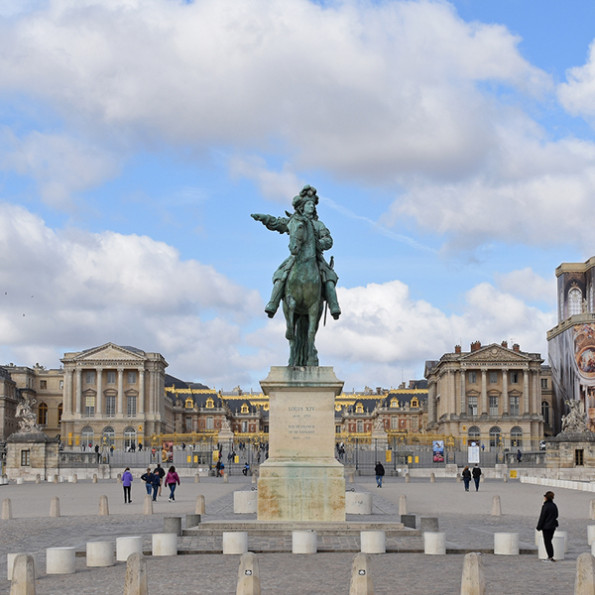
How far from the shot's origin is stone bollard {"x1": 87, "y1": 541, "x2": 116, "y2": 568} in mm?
16906

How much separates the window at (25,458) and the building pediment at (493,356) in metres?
88.8

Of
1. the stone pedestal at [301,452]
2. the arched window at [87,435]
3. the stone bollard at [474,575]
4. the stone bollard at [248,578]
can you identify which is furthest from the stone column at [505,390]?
the stone bollard at [248,578]

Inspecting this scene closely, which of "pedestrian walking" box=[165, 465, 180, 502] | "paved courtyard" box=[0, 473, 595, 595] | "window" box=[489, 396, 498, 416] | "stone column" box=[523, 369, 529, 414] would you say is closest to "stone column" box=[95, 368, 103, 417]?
"window" box=[489, 396, 498, 416]

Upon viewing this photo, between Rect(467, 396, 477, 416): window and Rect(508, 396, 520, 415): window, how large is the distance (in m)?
4.92

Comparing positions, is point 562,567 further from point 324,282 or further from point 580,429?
point 580,429

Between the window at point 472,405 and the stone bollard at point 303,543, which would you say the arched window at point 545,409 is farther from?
the stone bollard at point 303,543

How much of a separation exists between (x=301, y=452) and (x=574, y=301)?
115270 mm

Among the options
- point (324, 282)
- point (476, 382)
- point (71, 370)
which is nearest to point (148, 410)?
point (71, 370)

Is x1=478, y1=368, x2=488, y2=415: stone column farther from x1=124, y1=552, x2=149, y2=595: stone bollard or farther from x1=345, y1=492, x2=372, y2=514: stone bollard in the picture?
x1=124, y1=552, x2=149, y2=595: stone bollard

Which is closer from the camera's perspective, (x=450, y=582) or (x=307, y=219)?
(x=450, y=582)

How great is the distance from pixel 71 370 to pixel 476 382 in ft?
192

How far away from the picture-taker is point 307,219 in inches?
824

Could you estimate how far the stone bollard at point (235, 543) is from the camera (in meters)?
17.8

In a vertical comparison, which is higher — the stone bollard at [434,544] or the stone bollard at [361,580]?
the stone bollard at [361,580]
